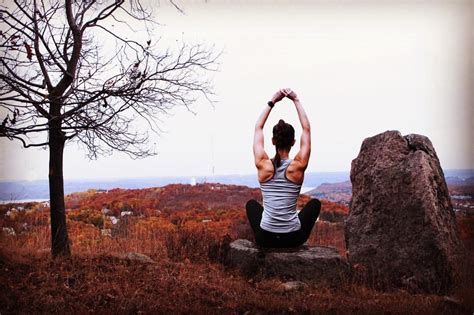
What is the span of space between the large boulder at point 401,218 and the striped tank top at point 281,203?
0.54 meters

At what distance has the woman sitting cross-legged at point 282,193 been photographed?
4.60 metres

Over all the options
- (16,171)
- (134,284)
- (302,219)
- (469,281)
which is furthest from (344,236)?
(16,171)

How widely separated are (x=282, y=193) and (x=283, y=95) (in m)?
0.63

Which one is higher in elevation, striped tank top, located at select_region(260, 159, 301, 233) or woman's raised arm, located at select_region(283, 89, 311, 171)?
woman's raised arm, located at select_region(283, 89, 311, 171)

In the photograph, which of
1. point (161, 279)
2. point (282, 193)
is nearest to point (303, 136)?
point (282, 193)

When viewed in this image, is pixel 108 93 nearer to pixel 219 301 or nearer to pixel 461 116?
pixel 219 301

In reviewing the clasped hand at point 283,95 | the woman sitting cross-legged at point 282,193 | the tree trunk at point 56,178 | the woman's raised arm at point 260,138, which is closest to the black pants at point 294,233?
the woman sitting cross-legged at point 282,193

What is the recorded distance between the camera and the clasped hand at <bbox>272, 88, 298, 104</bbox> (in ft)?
15.0

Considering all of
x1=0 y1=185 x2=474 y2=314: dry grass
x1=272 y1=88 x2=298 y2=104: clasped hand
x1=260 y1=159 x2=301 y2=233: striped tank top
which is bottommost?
x1=0 y1=185 x2=474 y2=314: dry grass

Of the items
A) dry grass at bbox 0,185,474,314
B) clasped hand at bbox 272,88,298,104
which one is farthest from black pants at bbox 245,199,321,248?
clasped hand at bbox 272,88,298,104

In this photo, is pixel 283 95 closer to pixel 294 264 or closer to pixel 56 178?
pixel 294 264

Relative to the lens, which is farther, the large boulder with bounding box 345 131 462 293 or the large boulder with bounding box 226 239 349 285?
the large boulder with bounding box 345 131 462 293

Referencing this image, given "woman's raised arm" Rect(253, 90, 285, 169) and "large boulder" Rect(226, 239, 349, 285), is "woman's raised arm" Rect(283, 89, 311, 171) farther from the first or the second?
"large boulder" Rect(226, 239, 349, 285)

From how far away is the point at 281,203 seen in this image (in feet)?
15.2
